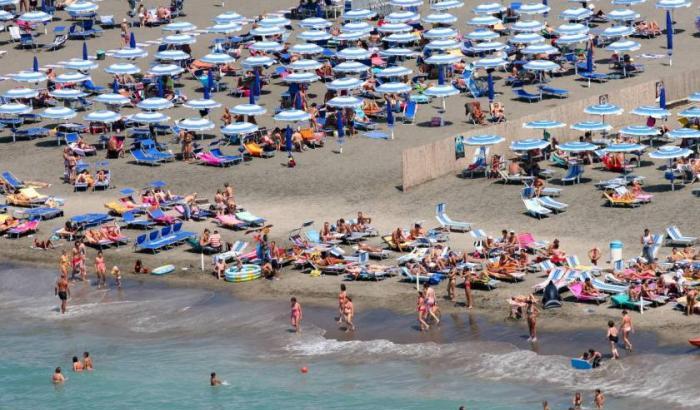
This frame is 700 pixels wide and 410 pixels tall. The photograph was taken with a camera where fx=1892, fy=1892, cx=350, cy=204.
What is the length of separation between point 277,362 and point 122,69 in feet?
92.8

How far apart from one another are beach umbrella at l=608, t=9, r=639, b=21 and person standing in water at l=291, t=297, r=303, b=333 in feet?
109

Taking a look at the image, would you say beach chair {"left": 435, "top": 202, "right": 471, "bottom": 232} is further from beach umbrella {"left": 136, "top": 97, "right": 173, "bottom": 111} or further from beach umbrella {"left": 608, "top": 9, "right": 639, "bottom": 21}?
beach umbrella {"left": 608, "top": 9, "right": 639, "bottom": 21}

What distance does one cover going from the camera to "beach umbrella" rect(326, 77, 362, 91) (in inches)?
2884

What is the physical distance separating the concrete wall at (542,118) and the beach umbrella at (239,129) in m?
7.09

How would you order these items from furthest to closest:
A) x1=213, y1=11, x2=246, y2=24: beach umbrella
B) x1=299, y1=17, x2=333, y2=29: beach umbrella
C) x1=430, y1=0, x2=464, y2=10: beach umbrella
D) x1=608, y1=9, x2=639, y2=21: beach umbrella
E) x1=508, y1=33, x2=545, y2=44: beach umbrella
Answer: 1. x1=430, y1=0, x2=464, y2=10: beach umbrella
2. x1=213, y1=11, x2=246, y2=24: beach umbrella
3. x1=299, y1=17, x2=333, y2=29: beach umbrella
4. x1=608, y1=9, x2=639, y2=21: beach umbrella
5. x1=508, y1=33, x2=545, y2=44: beach umbrella

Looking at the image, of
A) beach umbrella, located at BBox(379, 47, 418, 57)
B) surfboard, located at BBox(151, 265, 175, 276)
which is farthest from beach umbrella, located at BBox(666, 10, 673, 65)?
surfboard, located at BBox(151, 265, 175, 276)

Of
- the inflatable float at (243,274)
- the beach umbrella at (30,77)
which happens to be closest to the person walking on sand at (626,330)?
A: the inflatable float at (243,274)

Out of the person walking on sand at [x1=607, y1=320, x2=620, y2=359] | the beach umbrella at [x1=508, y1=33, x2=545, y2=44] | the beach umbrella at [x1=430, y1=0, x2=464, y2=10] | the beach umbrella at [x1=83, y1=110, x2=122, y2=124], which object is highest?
the beach umbrella at [x1=430, y1=0, x2=464, y2=10]

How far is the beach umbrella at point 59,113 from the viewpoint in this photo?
71375mm

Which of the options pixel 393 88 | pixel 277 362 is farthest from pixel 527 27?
pixel 277 362

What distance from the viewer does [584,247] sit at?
57.2 meters

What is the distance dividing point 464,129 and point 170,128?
36.6ft

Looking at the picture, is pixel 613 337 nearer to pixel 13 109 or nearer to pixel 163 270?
pixel 163 270

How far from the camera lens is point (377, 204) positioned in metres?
63.1
